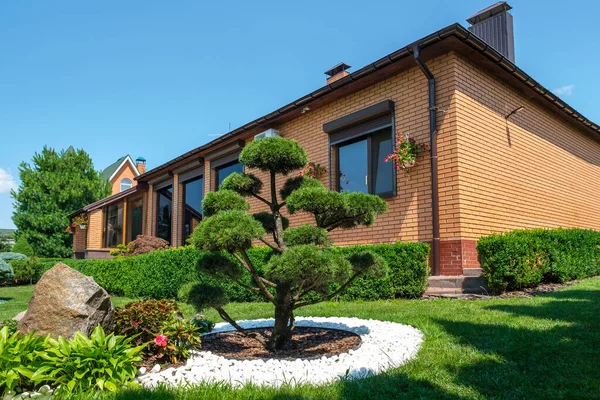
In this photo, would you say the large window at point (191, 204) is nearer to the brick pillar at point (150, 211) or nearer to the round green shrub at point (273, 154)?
the brick pillar at point (150, 211)

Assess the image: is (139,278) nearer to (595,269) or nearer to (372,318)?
(372,318)

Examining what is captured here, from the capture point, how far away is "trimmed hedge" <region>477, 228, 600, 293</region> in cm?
633

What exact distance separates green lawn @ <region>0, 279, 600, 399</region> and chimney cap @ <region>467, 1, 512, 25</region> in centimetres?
772

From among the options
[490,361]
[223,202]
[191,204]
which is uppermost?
[191,204]

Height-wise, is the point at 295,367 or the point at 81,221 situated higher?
the point at 81,221

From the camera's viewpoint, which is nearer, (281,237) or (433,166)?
(281,237)

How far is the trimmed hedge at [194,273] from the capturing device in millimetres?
6785

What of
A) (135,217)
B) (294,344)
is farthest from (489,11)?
(135,217)

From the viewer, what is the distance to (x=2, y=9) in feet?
24.7

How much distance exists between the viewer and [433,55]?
750cm

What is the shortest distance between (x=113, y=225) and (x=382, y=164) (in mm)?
17169

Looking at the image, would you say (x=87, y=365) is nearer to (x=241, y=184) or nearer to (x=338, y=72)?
(x=241, y=184)

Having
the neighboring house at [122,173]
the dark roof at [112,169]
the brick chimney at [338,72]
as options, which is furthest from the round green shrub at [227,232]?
the dark roof at [112,169]

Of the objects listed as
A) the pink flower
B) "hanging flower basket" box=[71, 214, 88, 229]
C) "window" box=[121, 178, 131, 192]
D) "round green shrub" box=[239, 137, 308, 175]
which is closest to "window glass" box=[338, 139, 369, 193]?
"round green shrub" box=[239, 137, 308, 175]
